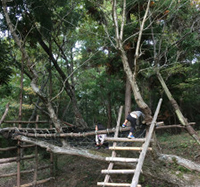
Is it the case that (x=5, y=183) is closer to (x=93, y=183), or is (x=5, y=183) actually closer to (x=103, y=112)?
(x=93, y=183)

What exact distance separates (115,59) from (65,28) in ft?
8.50

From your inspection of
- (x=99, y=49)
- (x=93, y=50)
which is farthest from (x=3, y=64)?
(x=93, y=50)

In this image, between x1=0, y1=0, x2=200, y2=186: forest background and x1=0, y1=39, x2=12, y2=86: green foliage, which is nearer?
x1=0, y1=0, x2=200, y2=186: forest background

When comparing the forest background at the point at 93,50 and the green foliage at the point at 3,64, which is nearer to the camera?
the green foliage at the point at 3,64

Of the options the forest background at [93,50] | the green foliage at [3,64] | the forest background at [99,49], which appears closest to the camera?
the forest background at [99,49]

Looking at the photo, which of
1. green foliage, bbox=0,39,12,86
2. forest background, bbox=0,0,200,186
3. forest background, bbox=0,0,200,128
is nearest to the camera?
forest background, bbox=0,0,200,186

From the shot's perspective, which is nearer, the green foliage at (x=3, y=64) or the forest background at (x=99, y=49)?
the forest background at (x=99, y=49)

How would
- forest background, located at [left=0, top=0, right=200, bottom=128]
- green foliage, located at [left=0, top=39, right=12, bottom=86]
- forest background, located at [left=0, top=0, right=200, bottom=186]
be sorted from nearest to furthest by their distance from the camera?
forest background, located at [left=0, top=0, right=200, bottom=186] → green foliage, located at [left=0, top=39, right=12, bottom=86] → forest background, located at [left=0, top=0, right=200, bottom=128]

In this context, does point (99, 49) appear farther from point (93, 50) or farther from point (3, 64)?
point (3, 64)

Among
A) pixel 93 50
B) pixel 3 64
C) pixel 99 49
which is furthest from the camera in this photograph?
pixel 93 50

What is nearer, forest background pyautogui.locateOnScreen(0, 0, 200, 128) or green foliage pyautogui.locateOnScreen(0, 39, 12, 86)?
green foliage pyautogui.locateOnScreen(0, 39, 12, 86)

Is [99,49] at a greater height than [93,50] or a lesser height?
lesser

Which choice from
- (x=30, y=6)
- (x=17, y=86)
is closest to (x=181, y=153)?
(x=30, y=6)

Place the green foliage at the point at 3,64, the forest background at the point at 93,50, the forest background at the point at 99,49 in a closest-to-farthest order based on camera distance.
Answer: the forest background at the point at 99,49 → the green foliage at the point at 3,64 → the forest background at the point at 93,50
